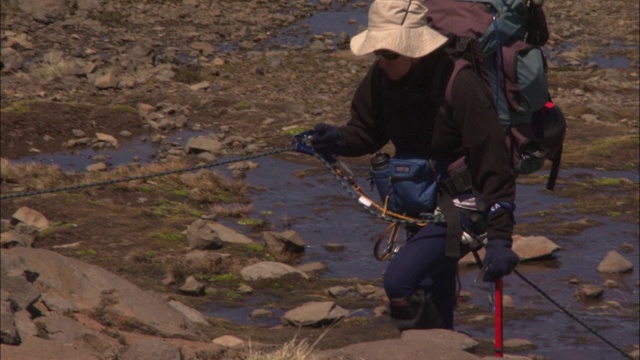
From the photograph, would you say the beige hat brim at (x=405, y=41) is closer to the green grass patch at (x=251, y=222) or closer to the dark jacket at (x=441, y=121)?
the dark jacket at (x=441, y=121)

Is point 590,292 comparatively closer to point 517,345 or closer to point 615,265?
point 615,265

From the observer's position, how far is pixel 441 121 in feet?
19.4

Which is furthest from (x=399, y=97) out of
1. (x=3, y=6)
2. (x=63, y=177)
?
(x=3, y=6)

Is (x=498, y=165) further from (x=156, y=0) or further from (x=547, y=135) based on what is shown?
(x=156, y=0)

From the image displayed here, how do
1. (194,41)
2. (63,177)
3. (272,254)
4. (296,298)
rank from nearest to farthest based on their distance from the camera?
(296,298) → (272,254) → (63,177) → (194,41)

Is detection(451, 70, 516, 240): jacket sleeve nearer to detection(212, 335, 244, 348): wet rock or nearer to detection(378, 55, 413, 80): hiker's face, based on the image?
detection(378, 55, 413, 80): hiker's face

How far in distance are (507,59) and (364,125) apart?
0.82 m

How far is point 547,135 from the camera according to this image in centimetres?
636

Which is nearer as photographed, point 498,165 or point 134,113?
point 498,165

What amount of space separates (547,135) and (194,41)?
924 inches

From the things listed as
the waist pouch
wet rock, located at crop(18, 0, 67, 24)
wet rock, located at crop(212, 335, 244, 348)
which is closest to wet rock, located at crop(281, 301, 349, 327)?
wet rock, located at crop(212, 335, 244, 348)

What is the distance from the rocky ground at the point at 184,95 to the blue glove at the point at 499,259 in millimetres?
3967

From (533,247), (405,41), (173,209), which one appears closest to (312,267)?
(533,247)

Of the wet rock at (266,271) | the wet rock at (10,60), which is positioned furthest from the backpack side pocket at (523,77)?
the wet rock at (10,60)
